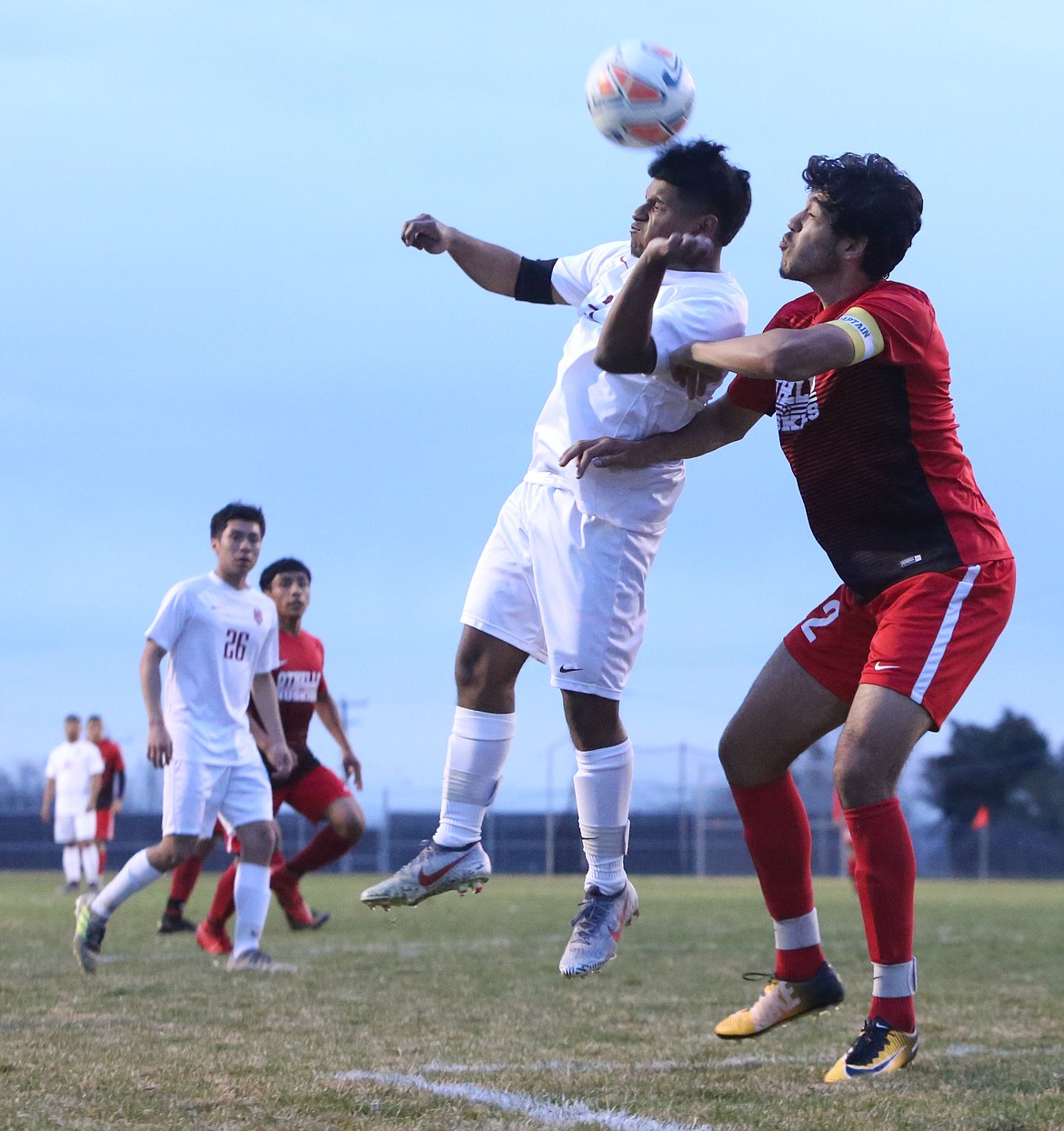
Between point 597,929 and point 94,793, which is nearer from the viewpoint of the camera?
point 597,929

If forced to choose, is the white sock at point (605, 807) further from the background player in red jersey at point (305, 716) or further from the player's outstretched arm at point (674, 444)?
the background player in red jersey at point (305, 716)

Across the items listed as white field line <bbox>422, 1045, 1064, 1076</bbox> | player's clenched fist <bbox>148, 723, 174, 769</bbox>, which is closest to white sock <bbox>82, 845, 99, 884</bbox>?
player's clenched fist <bbox>148, 723, 174, 769</bbox>

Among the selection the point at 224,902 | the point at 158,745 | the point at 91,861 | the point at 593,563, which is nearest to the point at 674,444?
the point at 593,563

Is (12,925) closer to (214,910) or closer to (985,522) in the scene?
(214,910)

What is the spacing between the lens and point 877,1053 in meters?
4.26

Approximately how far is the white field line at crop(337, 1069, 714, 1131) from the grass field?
0.01 meters

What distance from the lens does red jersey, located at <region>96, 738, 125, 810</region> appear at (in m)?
19.1

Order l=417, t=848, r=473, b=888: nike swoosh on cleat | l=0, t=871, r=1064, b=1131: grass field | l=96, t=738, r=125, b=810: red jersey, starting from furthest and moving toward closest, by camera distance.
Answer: l=96, t=738, r=125, b=810: red jersey, l=417, t=848, r=473, b=888: nike swoosh on cleat, l=0, t=871, r=1064, b=1131: grass field

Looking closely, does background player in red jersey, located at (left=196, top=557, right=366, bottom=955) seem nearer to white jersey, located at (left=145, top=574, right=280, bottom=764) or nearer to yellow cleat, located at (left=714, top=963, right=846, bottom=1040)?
white jersey, located at (left=145, top=574, right=280, bottom=764)

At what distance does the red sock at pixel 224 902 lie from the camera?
30.6 ft

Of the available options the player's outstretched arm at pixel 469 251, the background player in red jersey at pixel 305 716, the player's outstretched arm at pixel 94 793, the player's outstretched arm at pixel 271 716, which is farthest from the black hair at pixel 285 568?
the player's outstretched arm at pixel 94 793

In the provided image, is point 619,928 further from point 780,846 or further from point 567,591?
point 567,591

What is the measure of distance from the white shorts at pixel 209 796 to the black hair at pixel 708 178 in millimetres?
4766

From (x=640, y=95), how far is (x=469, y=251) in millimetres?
756
